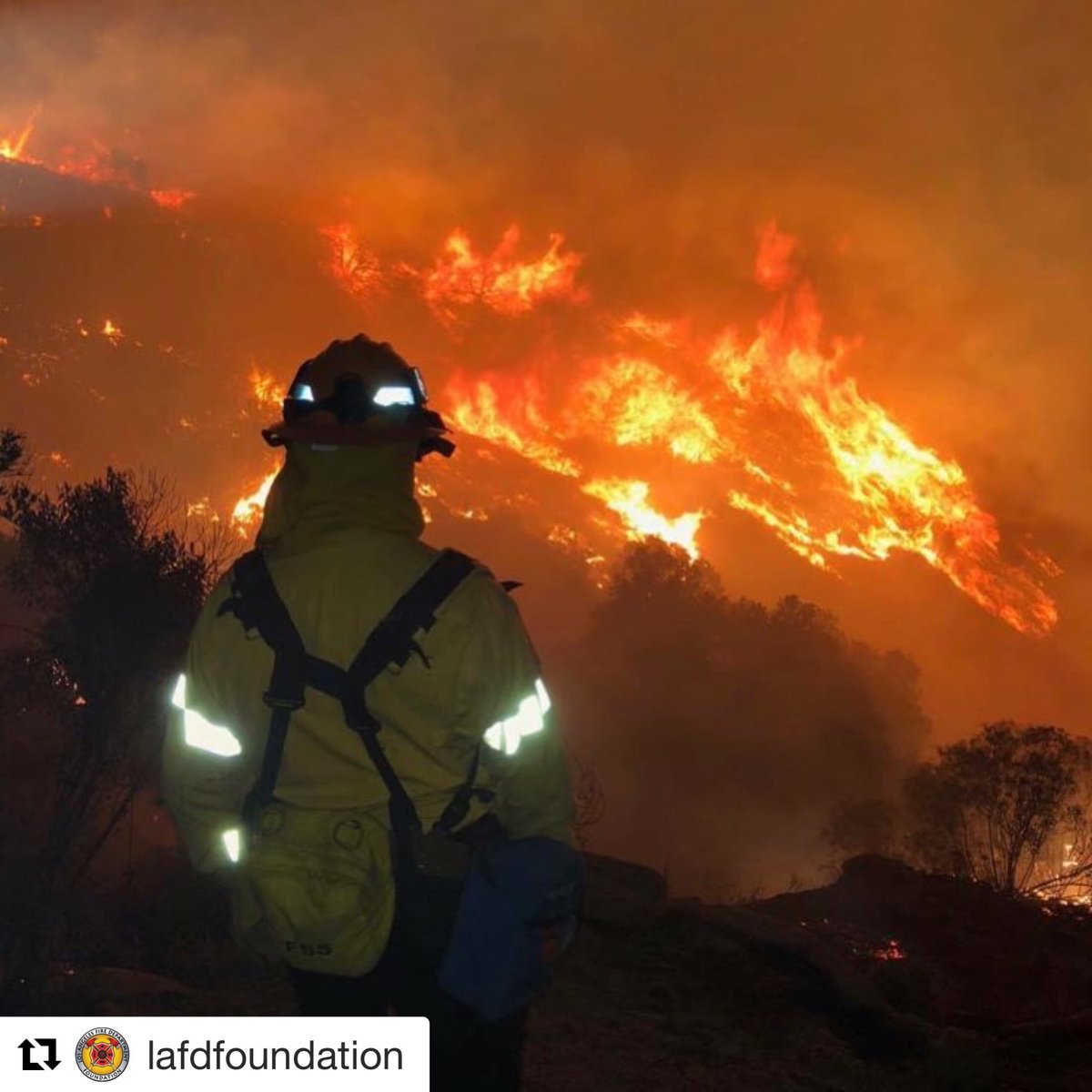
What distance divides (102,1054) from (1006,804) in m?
44.4

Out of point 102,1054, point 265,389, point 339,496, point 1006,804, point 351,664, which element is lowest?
point 102,1054

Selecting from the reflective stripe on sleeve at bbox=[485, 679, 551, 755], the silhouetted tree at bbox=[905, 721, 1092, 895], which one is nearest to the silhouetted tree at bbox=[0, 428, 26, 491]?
the reflective stripe on sleeve at bbox=[485, 679, 551, 755]

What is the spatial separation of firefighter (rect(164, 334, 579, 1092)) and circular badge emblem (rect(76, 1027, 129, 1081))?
1915mm

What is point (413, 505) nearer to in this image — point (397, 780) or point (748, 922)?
point (397, 780)

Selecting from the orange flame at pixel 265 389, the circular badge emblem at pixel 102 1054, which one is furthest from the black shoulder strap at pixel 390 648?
the orange flame at pixel 265 389

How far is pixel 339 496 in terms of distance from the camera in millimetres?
3203

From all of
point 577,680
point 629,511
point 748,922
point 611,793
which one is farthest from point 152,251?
point 748,922

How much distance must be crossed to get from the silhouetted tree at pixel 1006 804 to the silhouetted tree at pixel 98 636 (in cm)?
3124

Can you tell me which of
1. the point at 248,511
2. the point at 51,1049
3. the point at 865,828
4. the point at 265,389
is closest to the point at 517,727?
the point at 51,1049

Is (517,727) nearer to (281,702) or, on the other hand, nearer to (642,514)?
(281,702)

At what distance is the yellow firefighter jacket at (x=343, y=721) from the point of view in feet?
9.94

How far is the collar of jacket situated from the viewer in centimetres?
318

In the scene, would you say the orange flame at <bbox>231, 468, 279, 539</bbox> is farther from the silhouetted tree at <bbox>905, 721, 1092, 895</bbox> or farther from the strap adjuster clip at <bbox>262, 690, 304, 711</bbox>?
the strap adjuster clip at <bbox>262, 690, 304, 711</bbox>

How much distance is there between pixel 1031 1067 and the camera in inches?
357
